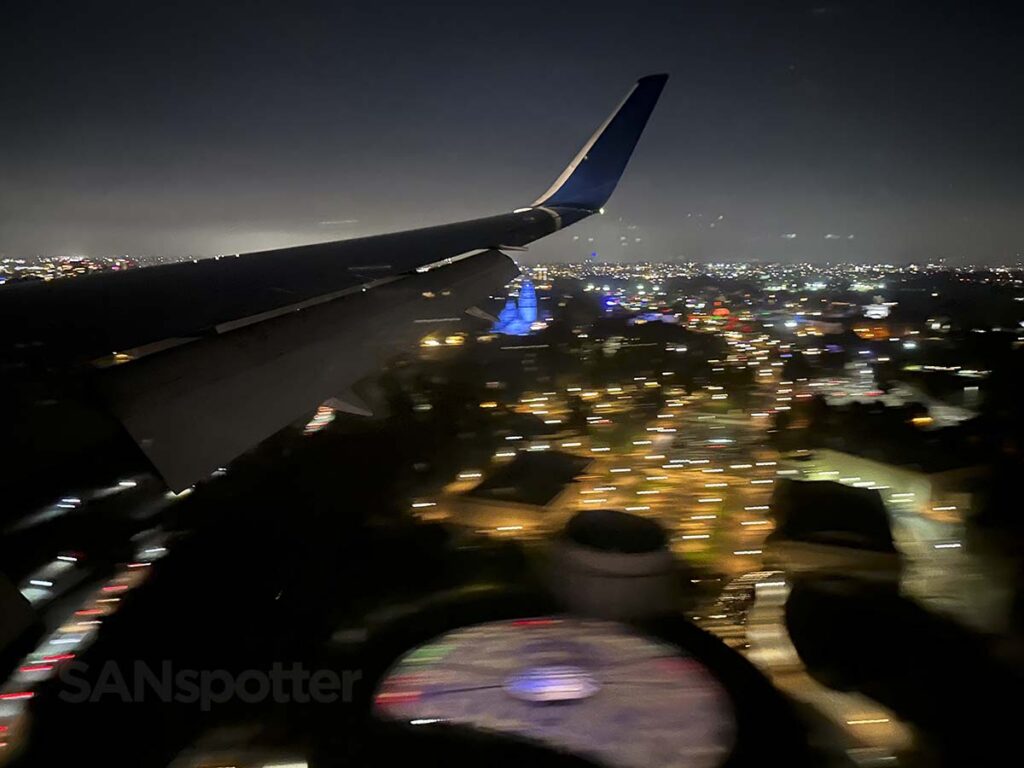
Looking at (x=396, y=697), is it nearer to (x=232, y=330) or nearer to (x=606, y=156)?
(x=232, y=330)

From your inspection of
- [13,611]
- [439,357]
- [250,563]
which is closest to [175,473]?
[13,611]

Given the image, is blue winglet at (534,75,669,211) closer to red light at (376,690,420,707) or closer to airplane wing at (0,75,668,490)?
airplane wing at (0,75,668,490)

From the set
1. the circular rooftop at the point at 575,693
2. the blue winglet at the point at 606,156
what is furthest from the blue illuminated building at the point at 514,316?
the circular rooftop at the point at 575,693

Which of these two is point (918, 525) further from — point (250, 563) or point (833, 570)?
point (250, 563)

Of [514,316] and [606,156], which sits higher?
[606,156]

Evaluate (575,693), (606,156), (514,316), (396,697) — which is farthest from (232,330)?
(575,693)

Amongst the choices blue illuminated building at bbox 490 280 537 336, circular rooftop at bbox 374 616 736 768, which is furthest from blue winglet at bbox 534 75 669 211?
circular rooftop at bbox 374 616 736 768
